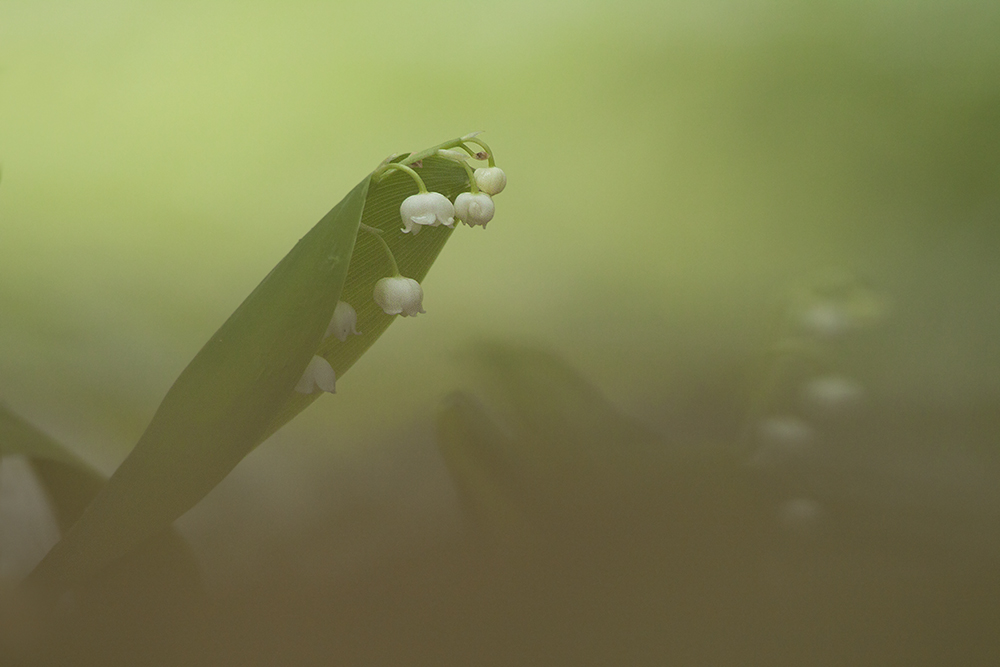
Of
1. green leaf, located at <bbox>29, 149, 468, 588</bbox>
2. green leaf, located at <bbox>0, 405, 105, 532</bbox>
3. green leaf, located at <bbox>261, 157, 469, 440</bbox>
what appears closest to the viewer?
green leaf, located at <bbox>29, 149, 468, 588</bbox>

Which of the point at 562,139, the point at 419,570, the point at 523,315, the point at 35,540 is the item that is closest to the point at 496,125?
the point at 562,139

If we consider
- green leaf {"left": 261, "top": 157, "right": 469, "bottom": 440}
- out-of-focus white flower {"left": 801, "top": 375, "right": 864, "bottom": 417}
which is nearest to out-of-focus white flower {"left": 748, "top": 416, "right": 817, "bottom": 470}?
out-of-focus white flower {"left": 801, "top": 375, "right": 864, "bottom": 417}

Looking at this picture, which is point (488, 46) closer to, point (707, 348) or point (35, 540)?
point (707, 348)

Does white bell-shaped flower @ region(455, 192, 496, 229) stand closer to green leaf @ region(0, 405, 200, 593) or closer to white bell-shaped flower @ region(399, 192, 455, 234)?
white bell-shaped flower @ region(399, 192, 455, 234)

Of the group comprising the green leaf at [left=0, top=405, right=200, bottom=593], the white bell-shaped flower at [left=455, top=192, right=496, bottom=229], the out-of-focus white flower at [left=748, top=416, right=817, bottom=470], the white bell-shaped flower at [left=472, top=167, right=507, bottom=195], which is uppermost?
the out-of-focus white flower at [left=748, top=416, right=817, bottom=470]

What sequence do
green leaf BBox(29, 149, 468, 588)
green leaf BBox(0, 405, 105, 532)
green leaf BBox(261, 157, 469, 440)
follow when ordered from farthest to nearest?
green leaf BBox(0, 405, 105, 532) → green leaf BBox(261, 157, 469, 440) → green leaf BBox(29, 149, 468, 588)

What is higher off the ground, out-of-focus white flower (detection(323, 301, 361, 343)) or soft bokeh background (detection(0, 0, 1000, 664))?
soft bokeh background (detection(0, 0, 1000, 664))

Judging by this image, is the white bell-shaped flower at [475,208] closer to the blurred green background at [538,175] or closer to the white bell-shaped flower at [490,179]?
the white bell-shaped flower at [490,179]
